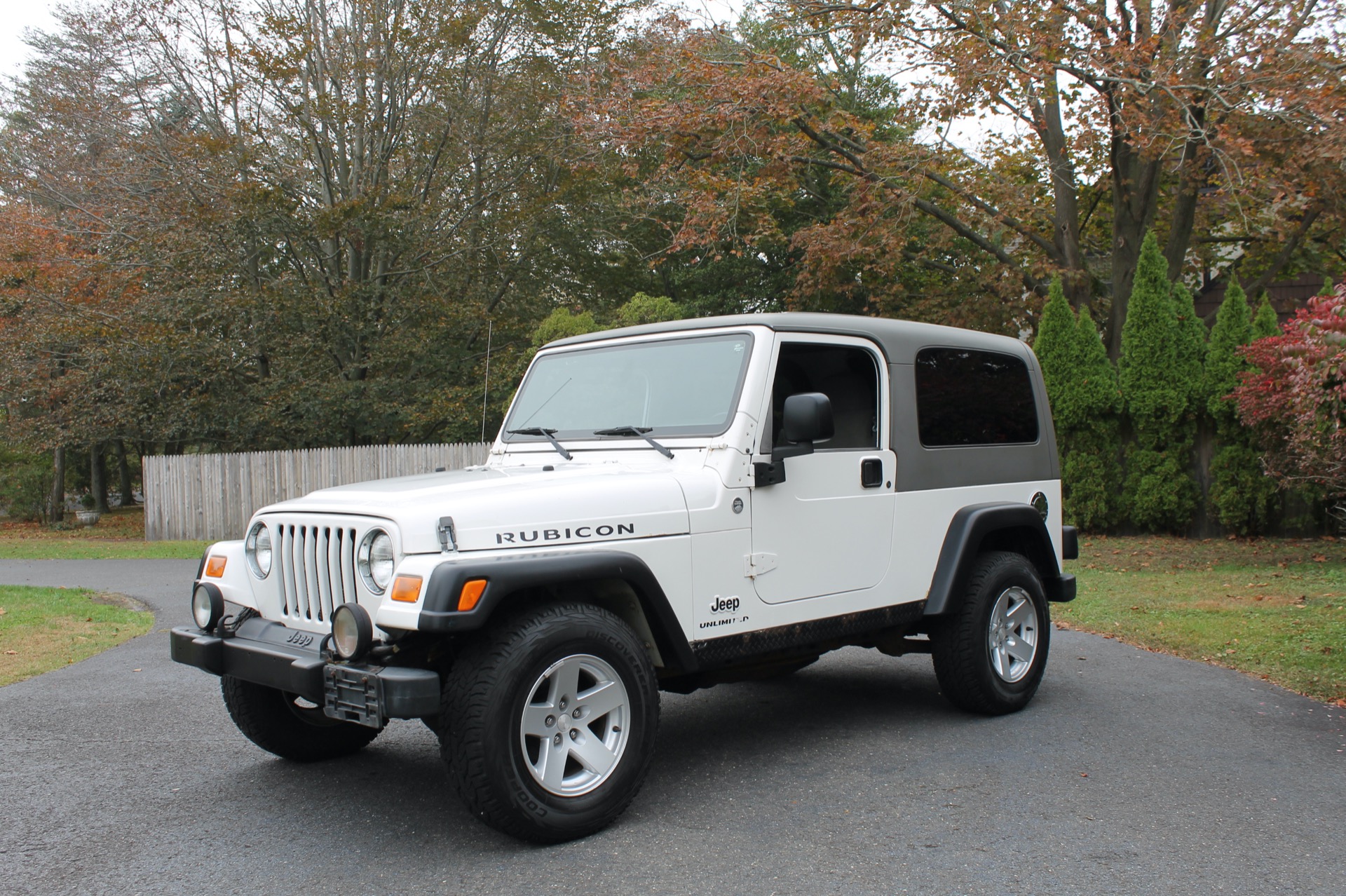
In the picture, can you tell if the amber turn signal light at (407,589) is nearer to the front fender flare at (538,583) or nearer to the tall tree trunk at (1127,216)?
the front fender flare at (538,583)

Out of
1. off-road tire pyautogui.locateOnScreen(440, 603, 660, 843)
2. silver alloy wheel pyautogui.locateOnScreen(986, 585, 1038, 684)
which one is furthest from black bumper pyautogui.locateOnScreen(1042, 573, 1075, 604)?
off-road tire pyautogui.locateOnScreen(440, 603, 660, 843)

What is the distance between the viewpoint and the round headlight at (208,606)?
438 cm

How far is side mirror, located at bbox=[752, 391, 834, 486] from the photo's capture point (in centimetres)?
447

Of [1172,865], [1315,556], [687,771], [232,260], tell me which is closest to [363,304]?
[232,260]

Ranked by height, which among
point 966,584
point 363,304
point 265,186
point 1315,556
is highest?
point 265,186

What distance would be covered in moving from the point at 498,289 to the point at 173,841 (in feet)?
72.7

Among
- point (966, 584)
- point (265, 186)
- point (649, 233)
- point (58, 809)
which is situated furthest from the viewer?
point (649, 233)

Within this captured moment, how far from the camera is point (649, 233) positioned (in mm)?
29078

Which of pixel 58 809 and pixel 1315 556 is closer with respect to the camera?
pixel 58 809

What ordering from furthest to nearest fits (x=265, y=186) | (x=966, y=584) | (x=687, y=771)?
(x=265, y=186) < (x=966, y=584) < (x=687, y=771)

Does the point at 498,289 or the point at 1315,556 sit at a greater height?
the point at 498,289

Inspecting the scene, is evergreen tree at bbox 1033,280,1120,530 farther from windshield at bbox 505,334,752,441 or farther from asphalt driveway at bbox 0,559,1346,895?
windshield at bbox 505,334,752,441

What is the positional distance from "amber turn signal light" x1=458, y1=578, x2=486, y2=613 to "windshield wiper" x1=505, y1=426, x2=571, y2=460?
1.46 m

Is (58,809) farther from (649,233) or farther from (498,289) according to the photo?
(649,233)
